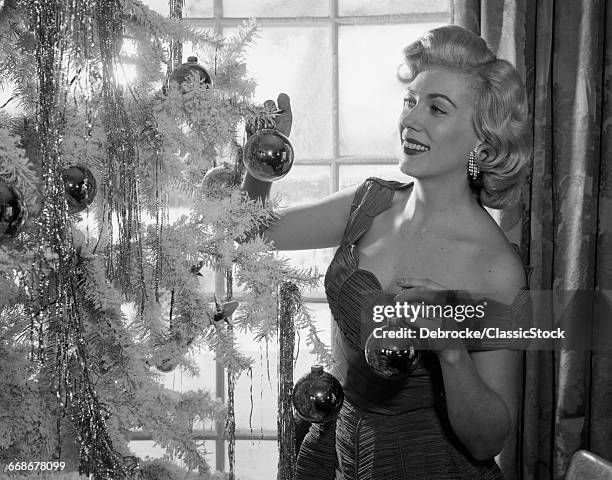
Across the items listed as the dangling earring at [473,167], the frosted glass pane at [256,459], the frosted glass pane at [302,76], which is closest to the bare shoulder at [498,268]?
the dangling earring at [473,167]

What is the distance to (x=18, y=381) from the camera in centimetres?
114

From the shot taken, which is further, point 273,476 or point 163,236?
point 273,476

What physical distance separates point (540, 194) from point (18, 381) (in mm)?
1595

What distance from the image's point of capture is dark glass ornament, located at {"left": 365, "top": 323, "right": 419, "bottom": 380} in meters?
1.29

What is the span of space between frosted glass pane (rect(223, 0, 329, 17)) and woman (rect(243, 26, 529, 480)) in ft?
3.62

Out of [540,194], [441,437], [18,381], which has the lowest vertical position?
[441,437]

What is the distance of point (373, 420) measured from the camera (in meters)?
1.65

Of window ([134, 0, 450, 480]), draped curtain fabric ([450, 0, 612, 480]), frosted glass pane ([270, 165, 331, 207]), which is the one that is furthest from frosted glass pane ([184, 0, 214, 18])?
draped curtain fabric ([450, 0, 612, 480])

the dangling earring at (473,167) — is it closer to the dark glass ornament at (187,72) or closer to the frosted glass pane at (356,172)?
the dark glass ornament at (187,72)

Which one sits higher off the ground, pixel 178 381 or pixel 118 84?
pixel 118 84

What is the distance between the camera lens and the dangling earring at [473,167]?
1.66 metres

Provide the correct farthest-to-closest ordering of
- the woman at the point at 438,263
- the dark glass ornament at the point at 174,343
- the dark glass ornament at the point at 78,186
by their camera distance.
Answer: the woman at the point at 438,263 < the dark glass ornament at the point at 174,343 < the dark glass ornament at the point at 78,186

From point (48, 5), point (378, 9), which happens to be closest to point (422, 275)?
point (48, 5)

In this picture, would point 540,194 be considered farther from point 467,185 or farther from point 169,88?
point 169,88
